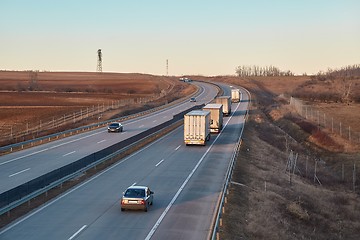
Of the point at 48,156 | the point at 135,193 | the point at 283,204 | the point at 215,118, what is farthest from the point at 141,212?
the point at 215,118

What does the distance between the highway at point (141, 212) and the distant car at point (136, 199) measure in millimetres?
338

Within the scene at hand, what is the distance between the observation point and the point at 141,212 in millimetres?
24312

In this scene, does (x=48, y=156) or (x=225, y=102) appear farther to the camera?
(x=225, y=102)

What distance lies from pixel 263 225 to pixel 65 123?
171 feet

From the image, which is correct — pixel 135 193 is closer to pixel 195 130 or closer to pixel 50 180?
pixel 50 180

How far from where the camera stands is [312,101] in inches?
5143

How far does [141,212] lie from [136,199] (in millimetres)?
722

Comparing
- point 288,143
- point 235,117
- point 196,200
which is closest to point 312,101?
point 235,117

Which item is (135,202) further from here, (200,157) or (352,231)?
(200,157)

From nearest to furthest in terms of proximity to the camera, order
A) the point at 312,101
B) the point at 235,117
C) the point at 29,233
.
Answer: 1. the point at 29,233
2. the point at 235,117
3. the point at 312,101

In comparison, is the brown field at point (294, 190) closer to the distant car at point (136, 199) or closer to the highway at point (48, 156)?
the distant car at point (136, 199)

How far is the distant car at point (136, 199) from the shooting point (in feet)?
78.6

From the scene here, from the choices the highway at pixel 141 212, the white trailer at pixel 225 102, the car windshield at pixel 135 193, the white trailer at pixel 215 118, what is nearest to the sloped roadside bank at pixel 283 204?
the highway at pixel 141 212

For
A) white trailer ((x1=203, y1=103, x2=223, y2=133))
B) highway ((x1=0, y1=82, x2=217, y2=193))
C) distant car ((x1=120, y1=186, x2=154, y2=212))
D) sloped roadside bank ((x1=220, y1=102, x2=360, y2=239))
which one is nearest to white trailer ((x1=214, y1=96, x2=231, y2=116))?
white trailer ((x1=203, y1=103, x2=223, y2=133))
